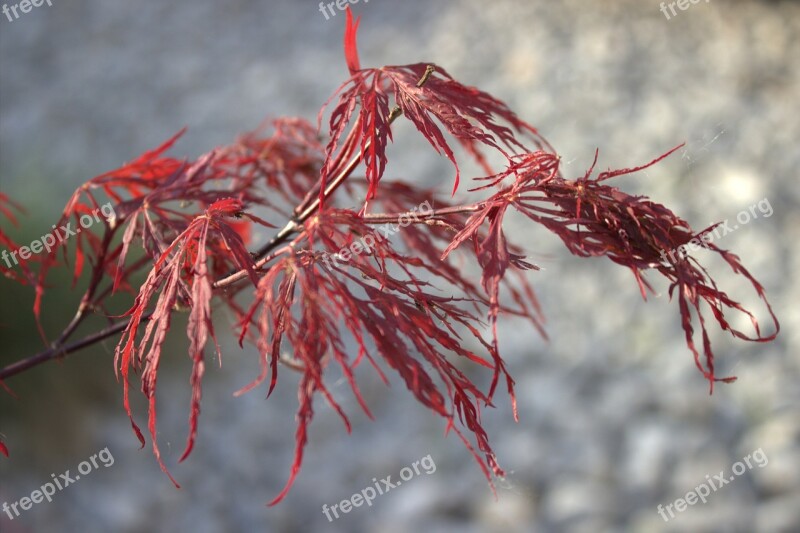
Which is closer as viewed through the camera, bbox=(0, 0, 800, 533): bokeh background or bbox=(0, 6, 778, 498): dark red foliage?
bbox=(0, 6, 778, 498): dark red foliage

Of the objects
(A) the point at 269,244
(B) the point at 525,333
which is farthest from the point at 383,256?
(B) the point at 525,333

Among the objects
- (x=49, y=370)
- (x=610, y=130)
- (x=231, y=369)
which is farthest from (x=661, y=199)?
(x=49, y=370)

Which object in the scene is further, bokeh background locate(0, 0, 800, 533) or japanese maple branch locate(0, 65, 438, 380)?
bokeh background locate(0, 0, 800, 533)

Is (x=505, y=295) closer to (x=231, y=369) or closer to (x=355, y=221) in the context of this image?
(x=231, y=369)

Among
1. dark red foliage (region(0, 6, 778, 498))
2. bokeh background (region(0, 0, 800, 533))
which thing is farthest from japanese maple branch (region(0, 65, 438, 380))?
bokeh background (region(0, 0, 800, 533))

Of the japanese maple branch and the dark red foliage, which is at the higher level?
the japanese maple branch

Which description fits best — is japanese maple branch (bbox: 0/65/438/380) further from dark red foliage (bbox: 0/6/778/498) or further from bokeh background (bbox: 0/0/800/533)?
bokeh background (bbox: 0/0/800/533)

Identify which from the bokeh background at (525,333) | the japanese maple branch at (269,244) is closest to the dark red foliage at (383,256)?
the japanese maple branch at (269,244)

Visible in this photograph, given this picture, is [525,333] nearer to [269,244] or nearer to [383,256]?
[269,244]
